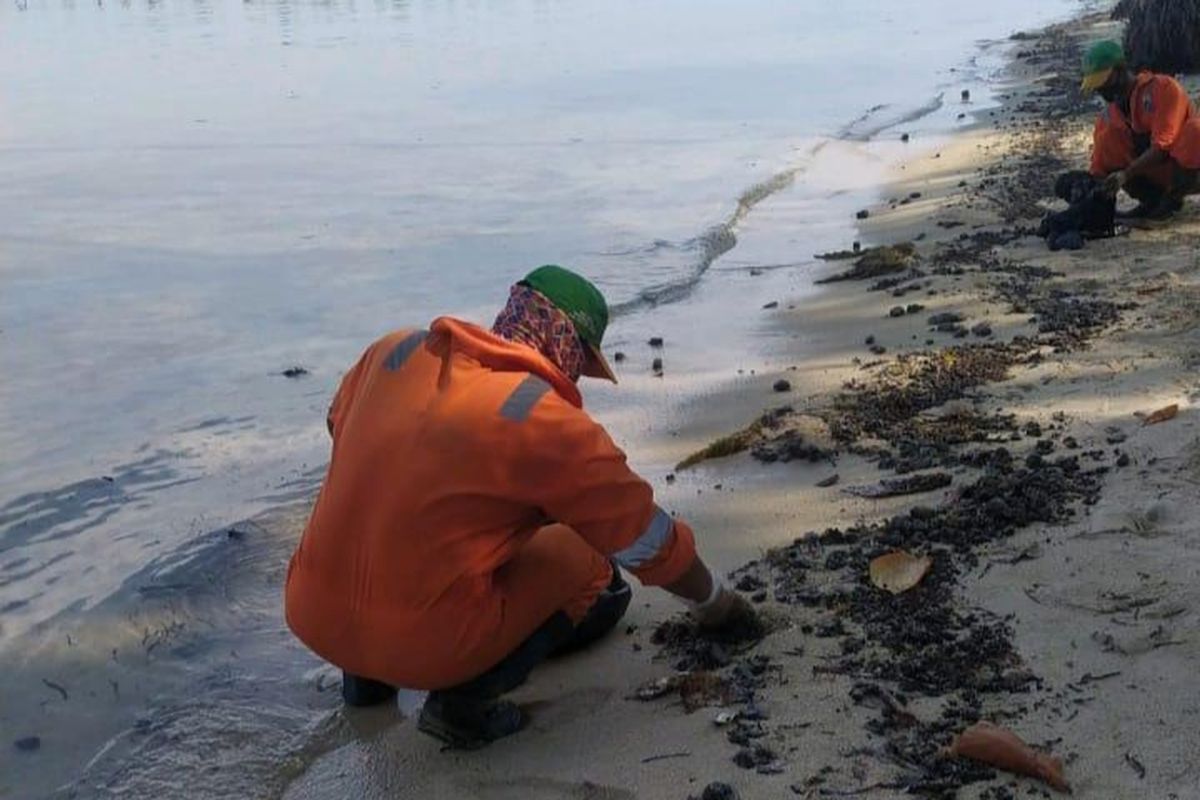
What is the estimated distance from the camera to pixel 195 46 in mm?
27641

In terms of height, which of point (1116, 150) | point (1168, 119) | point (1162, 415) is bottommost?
point (1162, 415)

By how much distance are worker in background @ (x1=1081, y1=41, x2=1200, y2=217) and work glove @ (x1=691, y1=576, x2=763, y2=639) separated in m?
5.54

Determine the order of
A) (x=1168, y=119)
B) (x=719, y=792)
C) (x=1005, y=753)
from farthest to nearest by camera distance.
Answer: (x=1168, y=119) < (x=719, y=792) < (x=1005, y=753)

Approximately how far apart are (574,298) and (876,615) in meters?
1.24

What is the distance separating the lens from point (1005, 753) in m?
2.90

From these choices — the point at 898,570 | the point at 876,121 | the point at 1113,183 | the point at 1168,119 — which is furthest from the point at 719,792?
the point at 876,121

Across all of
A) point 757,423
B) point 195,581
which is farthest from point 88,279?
point 757,423

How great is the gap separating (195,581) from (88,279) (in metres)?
5.58

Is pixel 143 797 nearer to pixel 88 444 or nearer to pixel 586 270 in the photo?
pixel 88 444

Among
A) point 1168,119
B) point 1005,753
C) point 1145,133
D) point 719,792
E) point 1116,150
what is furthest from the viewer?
point 1116,150

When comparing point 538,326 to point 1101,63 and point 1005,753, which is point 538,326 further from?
point 1101,63

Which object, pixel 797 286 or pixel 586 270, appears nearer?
pixel 797 286

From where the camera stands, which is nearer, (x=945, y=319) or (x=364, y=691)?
(x=364, y=691)

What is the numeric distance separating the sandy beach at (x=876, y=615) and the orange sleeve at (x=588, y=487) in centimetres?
51
